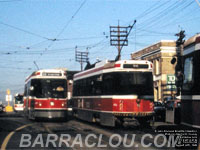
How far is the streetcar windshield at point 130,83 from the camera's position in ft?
60.1

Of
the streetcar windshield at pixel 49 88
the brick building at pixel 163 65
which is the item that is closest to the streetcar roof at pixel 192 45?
the streetcar windshield at pixel 49 88

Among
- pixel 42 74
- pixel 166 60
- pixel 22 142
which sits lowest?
pixel 22 142

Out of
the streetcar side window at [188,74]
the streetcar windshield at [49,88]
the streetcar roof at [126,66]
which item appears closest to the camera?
the streetcar side window at [188,74]

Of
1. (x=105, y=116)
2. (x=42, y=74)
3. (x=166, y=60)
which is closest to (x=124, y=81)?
(x=105, y=116)

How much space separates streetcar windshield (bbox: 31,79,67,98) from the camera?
24.5 metres

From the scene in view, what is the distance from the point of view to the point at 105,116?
18.9 meters

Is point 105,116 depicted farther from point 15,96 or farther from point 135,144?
point 15,96

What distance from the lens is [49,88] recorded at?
2467 cm

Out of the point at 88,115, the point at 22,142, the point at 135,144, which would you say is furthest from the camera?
the point at 88,115

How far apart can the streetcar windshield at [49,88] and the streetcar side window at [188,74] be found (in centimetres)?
1584

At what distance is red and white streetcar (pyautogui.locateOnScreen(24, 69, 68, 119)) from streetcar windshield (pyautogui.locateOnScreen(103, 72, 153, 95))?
6633 mm

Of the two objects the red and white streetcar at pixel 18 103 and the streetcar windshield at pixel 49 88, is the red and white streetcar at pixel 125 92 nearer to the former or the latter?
the streetcar windshield at pixel 49 88

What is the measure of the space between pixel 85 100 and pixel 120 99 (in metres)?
5.37
